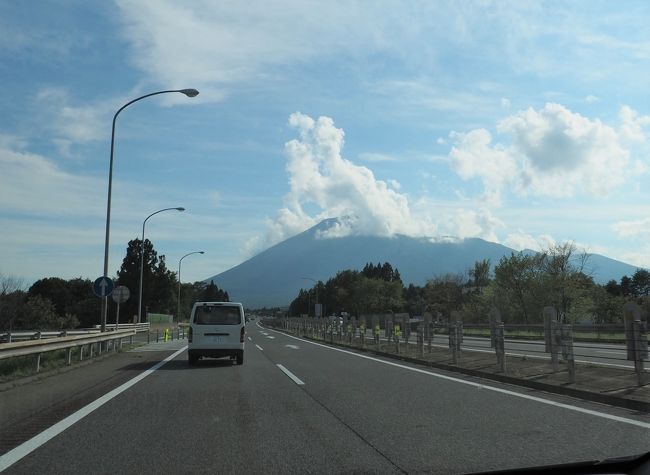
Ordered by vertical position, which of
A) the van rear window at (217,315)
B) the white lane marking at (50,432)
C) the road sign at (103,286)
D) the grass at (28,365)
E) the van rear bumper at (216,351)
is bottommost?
the grass at (28,365)

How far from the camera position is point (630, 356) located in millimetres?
10852

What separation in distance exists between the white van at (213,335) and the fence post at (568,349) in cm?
912

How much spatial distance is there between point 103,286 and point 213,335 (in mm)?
6803

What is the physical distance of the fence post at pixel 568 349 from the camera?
11.6 metres

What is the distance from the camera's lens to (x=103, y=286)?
21781mm

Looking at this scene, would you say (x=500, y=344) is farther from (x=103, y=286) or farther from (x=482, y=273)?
(x=482, y=273)

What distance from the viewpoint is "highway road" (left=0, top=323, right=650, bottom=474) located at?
5707 millimetres

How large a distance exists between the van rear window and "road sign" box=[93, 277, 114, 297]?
19.8 feet

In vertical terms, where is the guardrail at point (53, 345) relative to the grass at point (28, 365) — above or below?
above

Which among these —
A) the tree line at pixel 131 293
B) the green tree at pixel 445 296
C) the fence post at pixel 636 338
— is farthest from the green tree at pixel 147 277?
the fence post at pixel 636 338

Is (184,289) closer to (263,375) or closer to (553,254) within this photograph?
(553,254)

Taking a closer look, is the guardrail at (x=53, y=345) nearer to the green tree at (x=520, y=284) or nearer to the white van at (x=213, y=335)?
the white van at (x=213, y=335)

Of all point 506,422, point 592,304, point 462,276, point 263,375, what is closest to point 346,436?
point 506,422

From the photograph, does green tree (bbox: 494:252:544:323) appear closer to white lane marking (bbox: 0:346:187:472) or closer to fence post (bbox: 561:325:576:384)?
fence post (bbox: 561:325:576:384)
